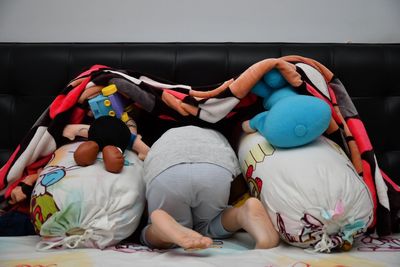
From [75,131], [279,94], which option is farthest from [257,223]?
[75,131]

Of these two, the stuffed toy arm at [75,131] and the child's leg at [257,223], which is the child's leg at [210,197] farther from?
the stuffed toy arm at [75,131]

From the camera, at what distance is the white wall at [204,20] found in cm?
152

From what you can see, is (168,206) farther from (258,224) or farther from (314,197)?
(314,197)

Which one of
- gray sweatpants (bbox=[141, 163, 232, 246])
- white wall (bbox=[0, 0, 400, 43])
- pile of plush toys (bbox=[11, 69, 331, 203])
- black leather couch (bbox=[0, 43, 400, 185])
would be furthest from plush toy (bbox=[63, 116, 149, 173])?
white wall (bbox=[0, 0, 400, 43])

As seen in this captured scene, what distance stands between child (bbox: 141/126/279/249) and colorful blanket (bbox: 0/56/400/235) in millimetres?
172

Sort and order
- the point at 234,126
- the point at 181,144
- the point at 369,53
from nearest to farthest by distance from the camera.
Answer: the point at 181,144
the point at 234,126
the point at 369,53

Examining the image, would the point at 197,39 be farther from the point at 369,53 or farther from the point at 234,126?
the point at 369,53

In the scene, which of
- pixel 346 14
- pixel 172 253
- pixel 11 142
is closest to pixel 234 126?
pixel 172 253

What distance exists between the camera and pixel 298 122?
0.96 meters

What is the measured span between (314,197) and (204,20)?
2.96 ft

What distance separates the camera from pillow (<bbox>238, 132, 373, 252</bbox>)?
87 cm

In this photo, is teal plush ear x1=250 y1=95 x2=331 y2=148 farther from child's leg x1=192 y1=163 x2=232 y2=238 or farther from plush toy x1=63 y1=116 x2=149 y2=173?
plush toy x1=63 y1=116 x2=149 y2=173

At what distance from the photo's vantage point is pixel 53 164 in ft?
3.45

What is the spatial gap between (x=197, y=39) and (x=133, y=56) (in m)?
0.28
